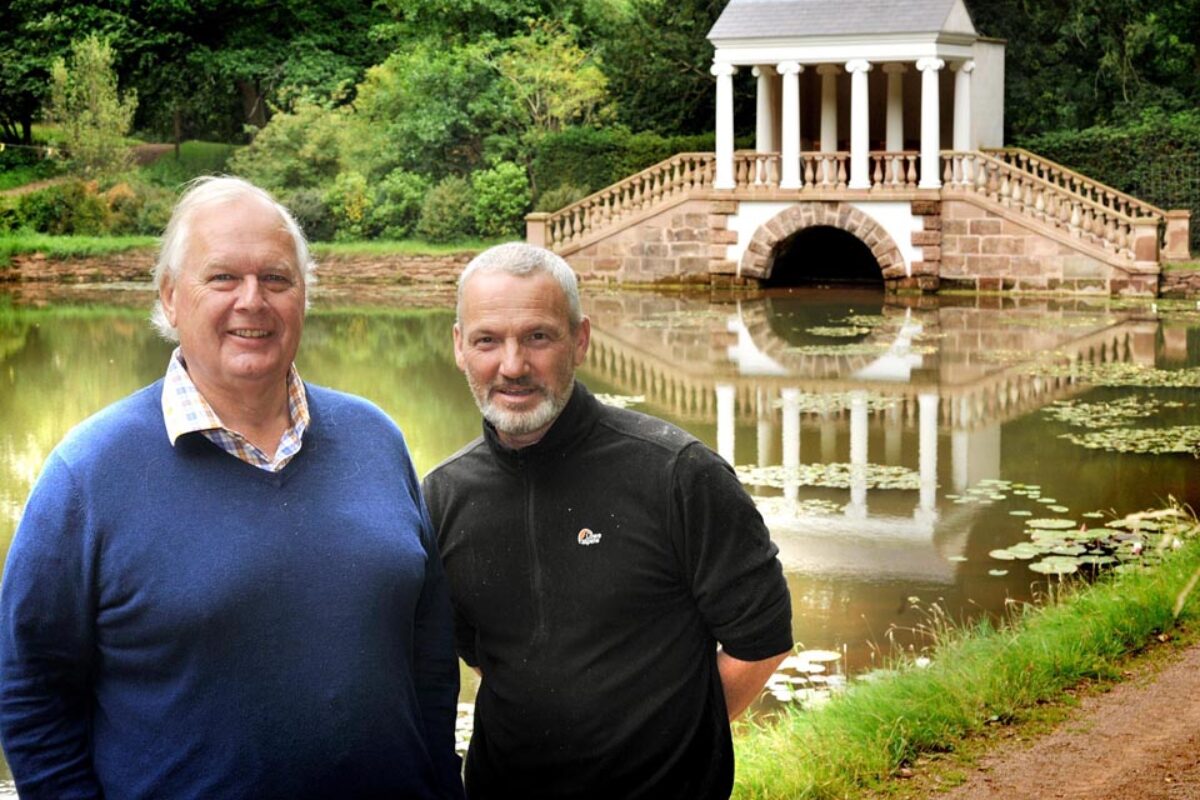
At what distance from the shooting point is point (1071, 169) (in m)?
33.1

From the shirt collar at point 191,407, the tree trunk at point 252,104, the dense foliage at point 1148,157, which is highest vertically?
the tree trunk at point 252,104

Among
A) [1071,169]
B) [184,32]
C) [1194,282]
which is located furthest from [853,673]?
[184,32]

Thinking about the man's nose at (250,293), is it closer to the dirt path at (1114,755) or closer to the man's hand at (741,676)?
the man's hand at (741,676)

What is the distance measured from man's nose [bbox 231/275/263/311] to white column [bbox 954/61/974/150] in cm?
3048

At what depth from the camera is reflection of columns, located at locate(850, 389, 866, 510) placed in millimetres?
13367

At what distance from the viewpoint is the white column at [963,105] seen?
32.9 meters

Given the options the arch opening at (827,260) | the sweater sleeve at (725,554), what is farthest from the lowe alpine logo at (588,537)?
the arch opening at (827,260)

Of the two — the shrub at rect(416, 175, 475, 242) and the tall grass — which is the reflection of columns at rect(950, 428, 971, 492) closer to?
the shrub at rect(416, 175, 475, 242)

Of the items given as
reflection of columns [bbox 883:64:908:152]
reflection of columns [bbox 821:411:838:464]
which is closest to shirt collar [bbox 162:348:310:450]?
reflection of columns [bbox 821:411:838:464]

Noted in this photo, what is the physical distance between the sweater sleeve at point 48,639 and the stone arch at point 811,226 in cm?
2849

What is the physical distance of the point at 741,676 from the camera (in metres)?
4.11

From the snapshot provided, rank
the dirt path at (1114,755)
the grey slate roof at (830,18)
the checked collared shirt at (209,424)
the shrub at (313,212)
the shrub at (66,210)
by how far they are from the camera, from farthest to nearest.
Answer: the shrub at (66,210) < the shrub at (313,212) < the grey slate roof at (830,18) < the dirt path at (1114,755) < the checked collared shirt at (209,424)

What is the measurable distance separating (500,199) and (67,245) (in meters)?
8.38

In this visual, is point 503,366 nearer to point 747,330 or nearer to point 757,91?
point 747,330
